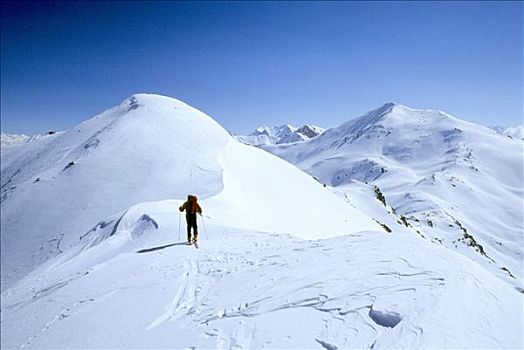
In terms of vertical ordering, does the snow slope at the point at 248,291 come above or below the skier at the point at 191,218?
below

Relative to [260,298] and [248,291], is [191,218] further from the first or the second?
[260,298]

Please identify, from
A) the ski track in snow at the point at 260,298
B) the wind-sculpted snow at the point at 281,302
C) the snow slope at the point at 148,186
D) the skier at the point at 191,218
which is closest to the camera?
the wind-sculpted snow at the point at 281,302

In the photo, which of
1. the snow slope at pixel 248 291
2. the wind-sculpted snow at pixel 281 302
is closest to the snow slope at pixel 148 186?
the snow slope at pixel 248 291

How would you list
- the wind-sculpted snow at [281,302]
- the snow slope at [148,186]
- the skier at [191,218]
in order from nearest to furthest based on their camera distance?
the wind-sculpted snow at [281,302] < the skier at [191,218] < the snow slope at [148,186]

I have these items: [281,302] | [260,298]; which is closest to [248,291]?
[260,298]

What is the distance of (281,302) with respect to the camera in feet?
24.3

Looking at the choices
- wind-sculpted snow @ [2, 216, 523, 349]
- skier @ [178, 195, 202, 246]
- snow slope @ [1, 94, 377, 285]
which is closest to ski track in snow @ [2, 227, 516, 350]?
wind-sculpted snow @ [2, 216, 523, 349]

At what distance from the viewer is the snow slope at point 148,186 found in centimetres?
2242

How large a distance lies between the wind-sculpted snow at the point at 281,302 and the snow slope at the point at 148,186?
23.0 ft

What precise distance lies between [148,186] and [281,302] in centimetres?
2165

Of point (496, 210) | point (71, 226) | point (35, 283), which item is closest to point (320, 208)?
point (71, 226)

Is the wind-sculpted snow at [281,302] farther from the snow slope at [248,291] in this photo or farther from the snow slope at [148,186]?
the snow slope at [148,186]

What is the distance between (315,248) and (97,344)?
652 centimetres

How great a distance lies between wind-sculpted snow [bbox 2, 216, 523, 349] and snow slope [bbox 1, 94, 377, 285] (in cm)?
702
